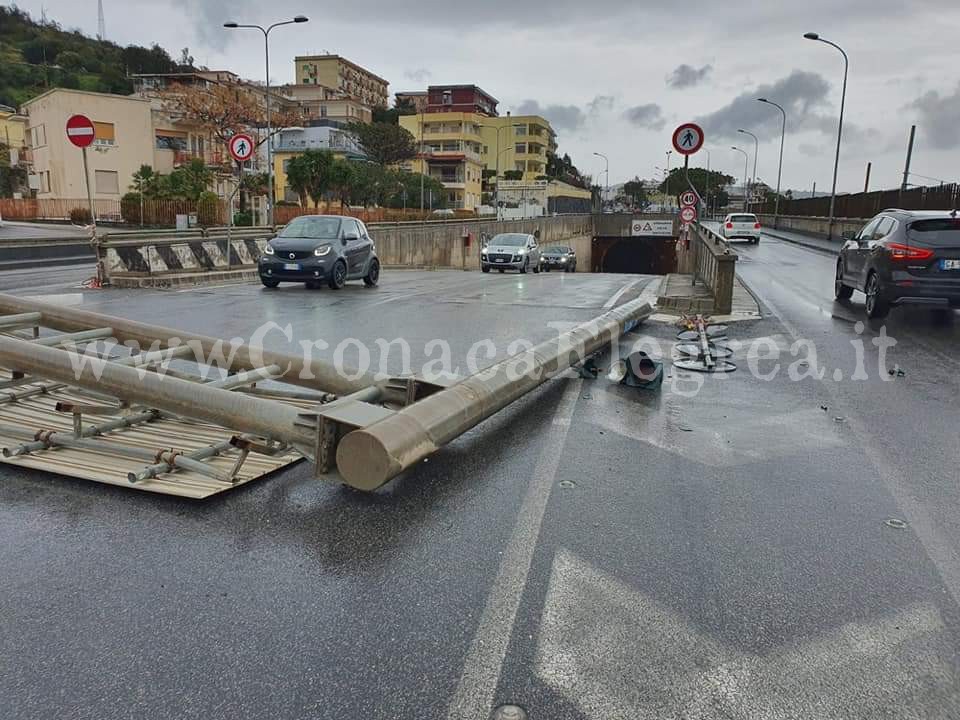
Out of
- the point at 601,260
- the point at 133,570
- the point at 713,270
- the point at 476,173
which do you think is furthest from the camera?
the point at 476,173

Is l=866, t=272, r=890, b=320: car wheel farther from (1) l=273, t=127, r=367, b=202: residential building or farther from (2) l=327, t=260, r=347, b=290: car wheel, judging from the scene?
(1) l=273, t=127, r=367, b=202: residential building

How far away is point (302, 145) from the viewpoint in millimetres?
85000

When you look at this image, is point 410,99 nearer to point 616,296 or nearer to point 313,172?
point 313,172

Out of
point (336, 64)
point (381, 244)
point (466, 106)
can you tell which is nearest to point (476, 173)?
point (466, 106)

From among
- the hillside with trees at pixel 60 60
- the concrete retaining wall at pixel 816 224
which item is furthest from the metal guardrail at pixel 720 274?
the hillside with trees at pixel 60 60

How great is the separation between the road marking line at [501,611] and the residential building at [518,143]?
12188 cm

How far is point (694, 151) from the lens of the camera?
54.1ft

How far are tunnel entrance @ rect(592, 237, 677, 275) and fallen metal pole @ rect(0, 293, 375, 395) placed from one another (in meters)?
64.7

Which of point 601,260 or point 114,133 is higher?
point 114,133

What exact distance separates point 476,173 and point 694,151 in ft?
308

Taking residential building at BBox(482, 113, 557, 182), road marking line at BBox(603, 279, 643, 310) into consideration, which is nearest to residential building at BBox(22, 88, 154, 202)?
road marking line at BBox(603, 279, 643, 310)

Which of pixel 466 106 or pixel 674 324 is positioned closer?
pixel 674 324

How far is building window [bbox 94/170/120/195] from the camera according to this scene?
5562cm

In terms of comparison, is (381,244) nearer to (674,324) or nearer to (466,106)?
(674,324)
